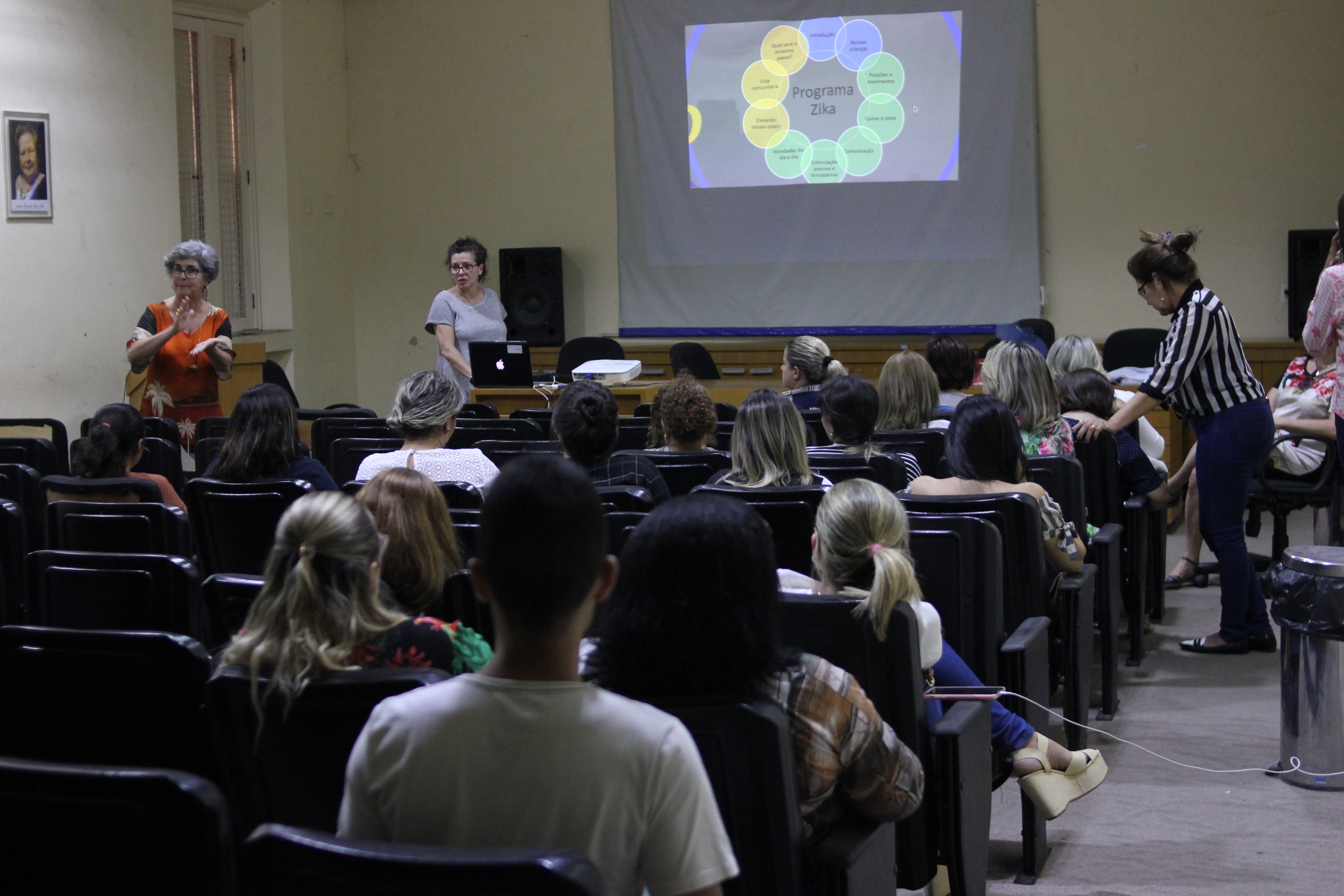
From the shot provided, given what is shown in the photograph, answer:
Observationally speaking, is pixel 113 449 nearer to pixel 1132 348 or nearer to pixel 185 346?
pixel 185 346

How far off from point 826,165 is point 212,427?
525cm

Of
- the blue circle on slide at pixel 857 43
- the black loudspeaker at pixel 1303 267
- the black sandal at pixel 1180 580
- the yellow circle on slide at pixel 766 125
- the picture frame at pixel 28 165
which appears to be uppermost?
the blue circle on slide at pixel 857 43

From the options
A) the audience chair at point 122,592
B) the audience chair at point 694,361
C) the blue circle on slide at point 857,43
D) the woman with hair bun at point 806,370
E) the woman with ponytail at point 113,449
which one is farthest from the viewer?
the blue circle on slide at point 857,43

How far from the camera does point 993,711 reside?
267cm

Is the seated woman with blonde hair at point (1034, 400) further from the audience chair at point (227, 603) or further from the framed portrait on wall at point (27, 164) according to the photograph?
the framed portrait on wall at point (27, 164)

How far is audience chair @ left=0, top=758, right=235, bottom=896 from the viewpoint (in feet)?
3.71

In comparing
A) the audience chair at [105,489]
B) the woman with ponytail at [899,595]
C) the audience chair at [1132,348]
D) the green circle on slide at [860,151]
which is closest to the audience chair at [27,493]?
the audience chair at [105,489]

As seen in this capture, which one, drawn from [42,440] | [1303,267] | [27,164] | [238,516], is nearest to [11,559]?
[238,516]

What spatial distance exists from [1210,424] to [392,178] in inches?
287

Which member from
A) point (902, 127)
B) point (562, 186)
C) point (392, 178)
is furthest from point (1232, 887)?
point (392, 178)

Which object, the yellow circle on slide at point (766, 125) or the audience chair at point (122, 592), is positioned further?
the yellow circle on slide at point (766, 125)

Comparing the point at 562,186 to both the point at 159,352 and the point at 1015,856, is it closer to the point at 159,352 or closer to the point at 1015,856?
the point at 159,352

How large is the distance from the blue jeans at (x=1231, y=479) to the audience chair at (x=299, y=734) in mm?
3433

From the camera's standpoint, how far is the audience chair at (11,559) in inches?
121
